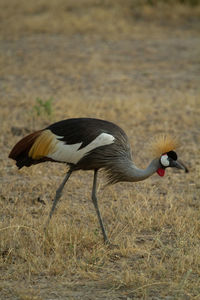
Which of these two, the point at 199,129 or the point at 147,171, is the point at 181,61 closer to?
the point at 199,129

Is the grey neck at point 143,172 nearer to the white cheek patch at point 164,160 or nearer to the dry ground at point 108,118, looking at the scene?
the white cheek patch at point 164,160

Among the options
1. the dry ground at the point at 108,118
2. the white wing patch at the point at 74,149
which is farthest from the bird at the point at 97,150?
the dry ground at the point at 108,118

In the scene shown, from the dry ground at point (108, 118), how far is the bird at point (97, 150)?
41cm

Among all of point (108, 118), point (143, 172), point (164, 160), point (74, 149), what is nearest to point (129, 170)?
point (143, 172)

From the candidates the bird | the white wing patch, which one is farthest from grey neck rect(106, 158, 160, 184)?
the white wing patch

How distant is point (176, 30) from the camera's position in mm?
14148

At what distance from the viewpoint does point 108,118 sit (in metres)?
8.26

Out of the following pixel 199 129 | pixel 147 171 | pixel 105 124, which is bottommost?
pixel 199 129

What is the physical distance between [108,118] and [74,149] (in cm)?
366

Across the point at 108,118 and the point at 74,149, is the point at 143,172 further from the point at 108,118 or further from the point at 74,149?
the point at 108,118

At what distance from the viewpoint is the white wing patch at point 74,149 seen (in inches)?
181

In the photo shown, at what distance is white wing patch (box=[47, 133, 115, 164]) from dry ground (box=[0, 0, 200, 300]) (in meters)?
0.57

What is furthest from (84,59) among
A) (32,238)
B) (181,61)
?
(32,238)

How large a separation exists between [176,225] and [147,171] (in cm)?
74
